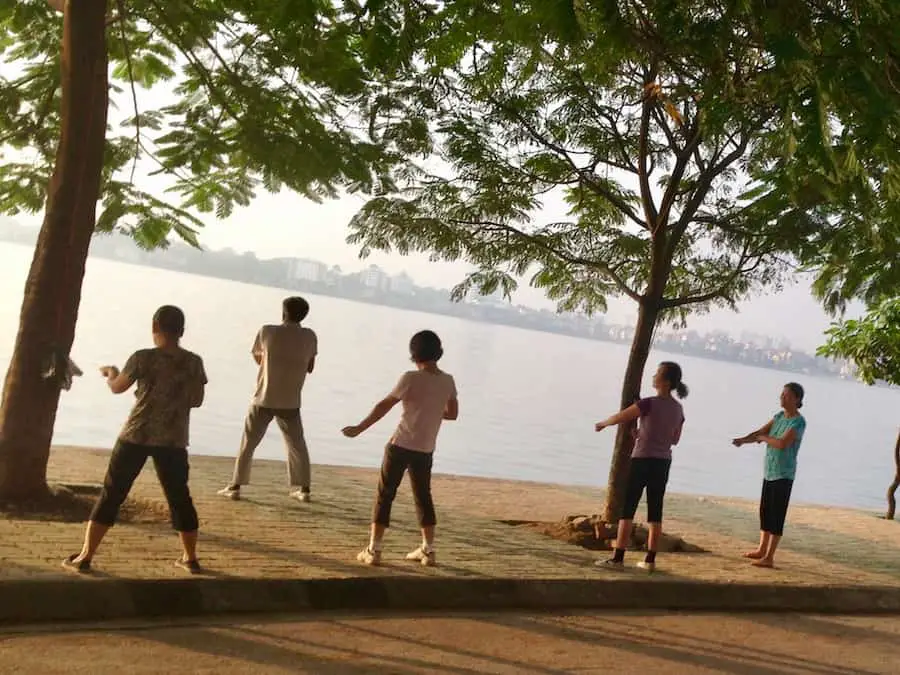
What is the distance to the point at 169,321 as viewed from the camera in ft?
24.2

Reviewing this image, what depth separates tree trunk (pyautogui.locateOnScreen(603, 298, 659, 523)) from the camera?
12.2 metres

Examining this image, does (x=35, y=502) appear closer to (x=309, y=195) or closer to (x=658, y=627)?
(x=309, y=195)

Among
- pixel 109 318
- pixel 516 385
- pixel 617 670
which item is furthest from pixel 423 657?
pixel 109 318

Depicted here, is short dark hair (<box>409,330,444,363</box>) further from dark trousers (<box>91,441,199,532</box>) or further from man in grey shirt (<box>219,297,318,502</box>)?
man in grey shirt (<box>219,297,318,502</box>)

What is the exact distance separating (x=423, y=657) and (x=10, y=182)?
25.1 ft

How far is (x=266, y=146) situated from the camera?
1070cm

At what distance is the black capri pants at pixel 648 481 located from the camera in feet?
32.3

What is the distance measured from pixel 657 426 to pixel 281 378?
351 cm

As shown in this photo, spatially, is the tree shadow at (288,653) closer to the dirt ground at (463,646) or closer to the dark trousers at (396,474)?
the dirt ground at (463,646)

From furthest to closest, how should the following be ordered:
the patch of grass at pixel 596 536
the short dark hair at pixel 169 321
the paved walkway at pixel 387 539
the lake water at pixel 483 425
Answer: the lake water at pixel 483 425 → the patch of grass at pixel 596 536 → the paved walkway at pixel 387 539 → the short dark hair at pixel 169 321

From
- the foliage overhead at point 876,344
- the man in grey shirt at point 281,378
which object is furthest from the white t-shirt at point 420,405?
the foliage overhead at point 876,344

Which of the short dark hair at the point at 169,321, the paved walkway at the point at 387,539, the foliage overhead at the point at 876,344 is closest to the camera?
the short dark hair at the point at 169,321

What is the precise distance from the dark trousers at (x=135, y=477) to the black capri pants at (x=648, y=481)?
384 centimetres

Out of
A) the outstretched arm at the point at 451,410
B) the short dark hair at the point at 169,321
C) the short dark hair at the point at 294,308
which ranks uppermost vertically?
the short dark hair at the point at 294,308
